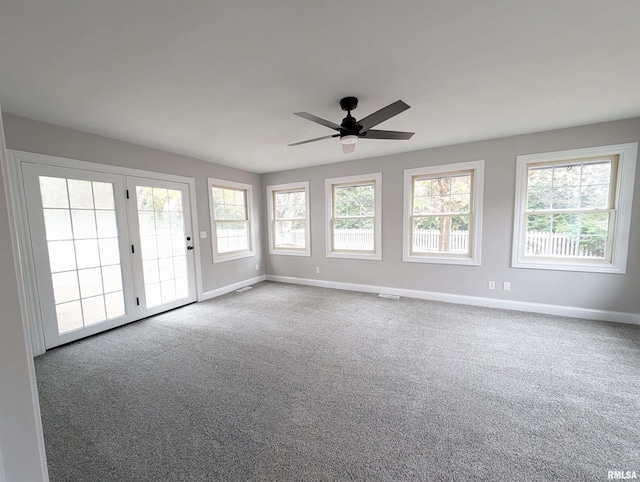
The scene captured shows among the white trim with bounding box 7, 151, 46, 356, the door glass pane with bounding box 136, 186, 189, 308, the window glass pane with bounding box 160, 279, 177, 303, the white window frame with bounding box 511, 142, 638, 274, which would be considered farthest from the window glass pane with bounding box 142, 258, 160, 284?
the white window frame with bounding box 511, 142, 638, 274

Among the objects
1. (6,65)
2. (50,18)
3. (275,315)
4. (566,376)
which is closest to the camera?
(50,18)

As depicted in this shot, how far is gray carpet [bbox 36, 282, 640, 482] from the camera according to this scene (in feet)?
4.97

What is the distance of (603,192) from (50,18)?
18.0 ft

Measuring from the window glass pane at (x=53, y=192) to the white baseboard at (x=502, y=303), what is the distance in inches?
157

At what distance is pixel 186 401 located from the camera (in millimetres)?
2043

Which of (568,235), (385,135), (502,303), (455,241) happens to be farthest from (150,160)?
(568,235)

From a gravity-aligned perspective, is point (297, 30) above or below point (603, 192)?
above

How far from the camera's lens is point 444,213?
4.20 metres

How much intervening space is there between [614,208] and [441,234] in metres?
1.99

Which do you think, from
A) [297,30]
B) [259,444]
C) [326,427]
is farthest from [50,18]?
[326,427]

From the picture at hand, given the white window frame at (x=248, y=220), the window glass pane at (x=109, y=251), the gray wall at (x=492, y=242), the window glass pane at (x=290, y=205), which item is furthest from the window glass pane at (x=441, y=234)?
the window glass pane at (x=109, y=251)

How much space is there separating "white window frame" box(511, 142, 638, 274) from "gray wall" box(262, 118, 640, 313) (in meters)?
0.06

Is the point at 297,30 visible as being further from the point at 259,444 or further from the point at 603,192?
the point at 603,192

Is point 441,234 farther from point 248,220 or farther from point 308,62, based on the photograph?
point 248,220
